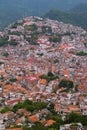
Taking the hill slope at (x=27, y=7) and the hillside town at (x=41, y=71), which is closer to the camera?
the hillside town at (x=41, y=71)

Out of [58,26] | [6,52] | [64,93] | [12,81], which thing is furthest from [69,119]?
[58,26]

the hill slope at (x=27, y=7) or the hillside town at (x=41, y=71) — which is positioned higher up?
the hill slope at (x=27, y=7)

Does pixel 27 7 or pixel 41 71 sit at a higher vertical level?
pixel 27 7

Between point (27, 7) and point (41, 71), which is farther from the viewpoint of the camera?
point (27, 7)

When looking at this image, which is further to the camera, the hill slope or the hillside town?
the hill slope

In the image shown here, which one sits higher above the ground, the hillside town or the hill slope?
the hill slope

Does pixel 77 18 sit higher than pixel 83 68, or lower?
higher

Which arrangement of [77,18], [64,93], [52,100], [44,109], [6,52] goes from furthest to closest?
[77,18] → [6,52] → [64,93] → [52,100] → [44,109]

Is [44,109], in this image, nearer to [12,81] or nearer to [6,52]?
[12,81]
